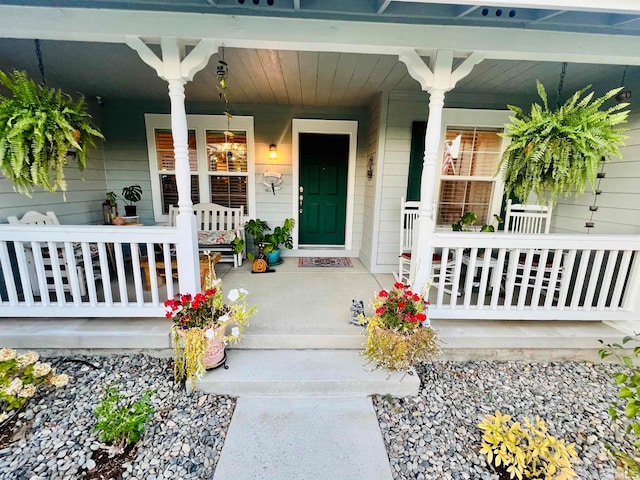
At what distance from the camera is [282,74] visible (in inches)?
123

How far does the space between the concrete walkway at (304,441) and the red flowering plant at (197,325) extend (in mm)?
426

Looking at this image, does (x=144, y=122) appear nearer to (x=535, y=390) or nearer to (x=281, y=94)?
(x=281, y=94)

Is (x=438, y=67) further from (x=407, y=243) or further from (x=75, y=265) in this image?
(x=75, y=265)

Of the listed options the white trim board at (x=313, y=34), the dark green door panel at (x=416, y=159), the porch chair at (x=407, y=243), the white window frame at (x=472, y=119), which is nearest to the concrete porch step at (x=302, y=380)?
the porch chair at (x=407, y=243)

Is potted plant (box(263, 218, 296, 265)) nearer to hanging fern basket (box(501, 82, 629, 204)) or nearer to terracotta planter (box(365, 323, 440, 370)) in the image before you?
terracotta planter (box(365, 323, 440, 370))

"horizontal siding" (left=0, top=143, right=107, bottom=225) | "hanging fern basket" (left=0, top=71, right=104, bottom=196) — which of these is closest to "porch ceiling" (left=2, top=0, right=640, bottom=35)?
"hanging fern basket" (left=0, top=71, right=104, bottom=196)

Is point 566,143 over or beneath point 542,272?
over

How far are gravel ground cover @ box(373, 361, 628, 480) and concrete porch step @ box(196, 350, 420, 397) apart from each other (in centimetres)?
11

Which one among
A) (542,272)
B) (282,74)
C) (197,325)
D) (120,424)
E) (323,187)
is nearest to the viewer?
(120,424)

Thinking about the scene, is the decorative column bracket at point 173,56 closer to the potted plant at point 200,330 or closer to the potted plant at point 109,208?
the potted plant at point 200,330

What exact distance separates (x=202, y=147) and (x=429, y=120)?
11.1ft

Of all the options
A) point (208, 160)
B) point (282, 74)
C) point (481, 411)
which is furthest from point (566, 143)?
point (208, 160)

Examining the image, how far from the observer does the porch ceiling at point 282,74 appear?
270cm

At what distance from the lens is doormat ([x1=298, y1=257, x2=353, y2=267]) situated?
14.0 ft
